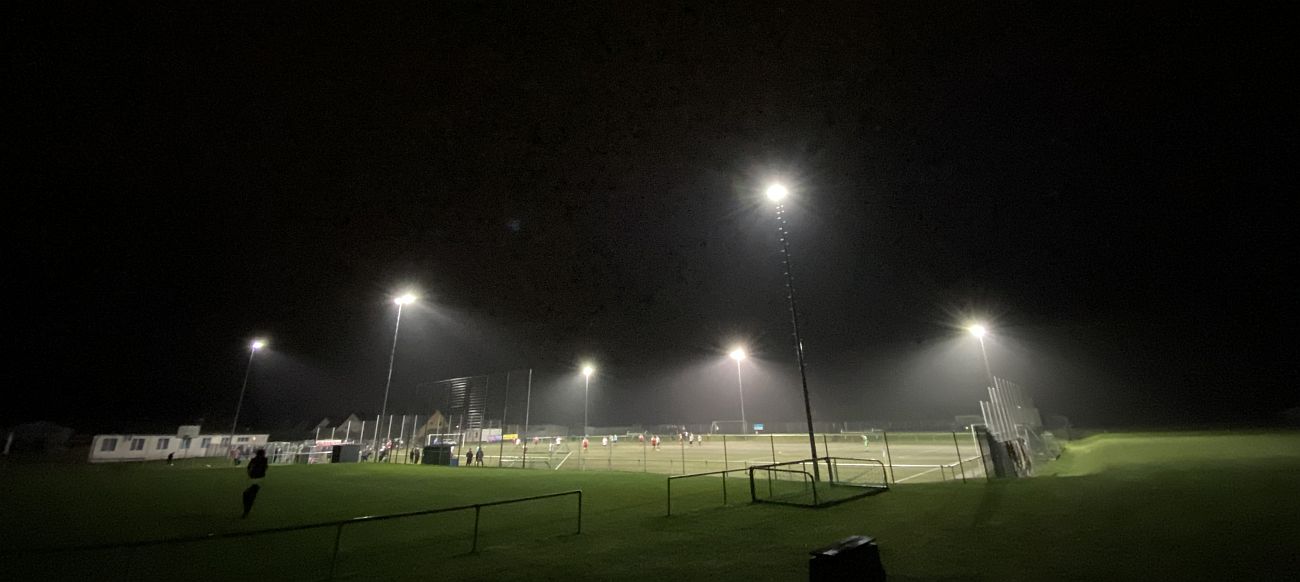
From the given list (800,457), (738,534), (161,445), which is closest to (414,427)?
(161,445)

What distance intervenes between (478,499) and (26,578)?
978 cm

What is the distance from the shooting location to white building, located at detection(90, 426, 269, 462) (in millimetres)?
39031

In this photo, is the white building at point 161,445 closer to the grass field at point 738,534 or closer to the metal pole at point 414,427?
the metal pole at point 414,427

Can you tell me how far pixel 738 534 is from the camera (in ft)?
28.9

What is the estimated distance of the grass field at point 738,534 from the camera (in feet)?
20.1

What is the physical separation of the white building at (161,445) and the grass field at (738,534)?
33.8 m

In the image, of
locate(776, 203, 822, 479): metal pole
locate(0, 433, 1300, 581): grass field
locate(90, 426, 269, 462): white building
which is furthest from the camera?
locate(90, 426, 269, 462): white building

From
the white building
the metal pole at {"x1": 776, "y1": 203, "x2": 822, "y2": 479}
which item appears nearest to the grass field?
the metal pole at {"x1": 776, "y1": 203, "x2": 822, "y2": 479}

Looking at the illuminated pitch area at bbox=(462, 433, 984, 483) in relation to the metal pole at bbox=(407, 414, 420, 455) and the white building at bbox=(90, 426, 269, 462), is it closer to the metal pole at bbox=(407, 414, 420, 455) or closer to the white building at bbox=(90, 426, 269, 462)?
the metal pole at bbox=(407, 414, 420, 455)

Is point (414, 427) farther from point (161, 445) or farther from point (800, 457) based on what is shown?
point (800, 457)

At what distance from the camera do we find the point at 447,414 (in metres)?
40.3

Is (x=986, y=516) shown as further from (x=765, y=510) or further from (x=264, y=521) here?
(x=264, y=521)

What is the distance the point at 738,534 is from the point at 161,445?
60.6 m

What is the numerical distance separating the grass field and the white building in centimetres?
3379
